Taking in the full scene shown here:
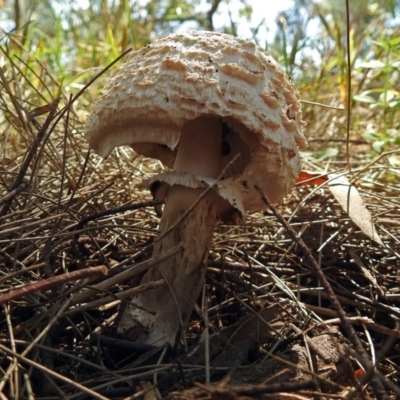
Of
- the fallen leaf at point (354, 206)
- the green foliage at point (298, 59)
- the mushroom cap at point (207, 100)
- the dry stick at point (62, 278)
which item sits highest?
the green foliage at point (298, 59)

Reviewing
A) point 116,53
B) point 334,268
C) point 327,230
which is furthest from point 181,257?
point 116,53

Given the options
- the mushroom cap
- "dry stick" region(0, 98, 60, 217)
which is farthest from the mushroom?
"dry stick" region(0, 98, 60, 217)

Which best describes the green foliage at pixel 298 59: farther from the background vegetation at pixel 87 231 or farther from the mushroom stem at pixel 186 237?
the mushroom stem at pixel 186 237

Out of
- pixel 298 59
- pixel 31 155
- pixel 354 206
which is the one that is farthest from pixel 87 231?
pixel 298 59

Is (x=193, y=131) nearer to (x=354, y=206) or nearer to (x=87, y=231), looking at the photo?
(x=87, y=231)

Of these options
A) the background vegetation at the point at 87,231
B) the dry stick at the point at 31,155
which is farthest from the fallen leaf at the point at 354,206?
the dry stick at the point at 31,155

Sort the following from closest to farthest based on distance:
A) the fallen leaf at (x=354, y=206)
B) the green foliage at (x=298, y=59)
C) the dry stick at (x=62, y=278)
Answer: the dry stick at (x=62, y=278), the fallen leaf at (x=354, y=206), the green foliage at (x=298, y=59)

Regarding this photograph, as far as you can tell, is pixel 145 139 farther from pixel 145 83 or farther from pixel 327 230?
pixel 327 230
